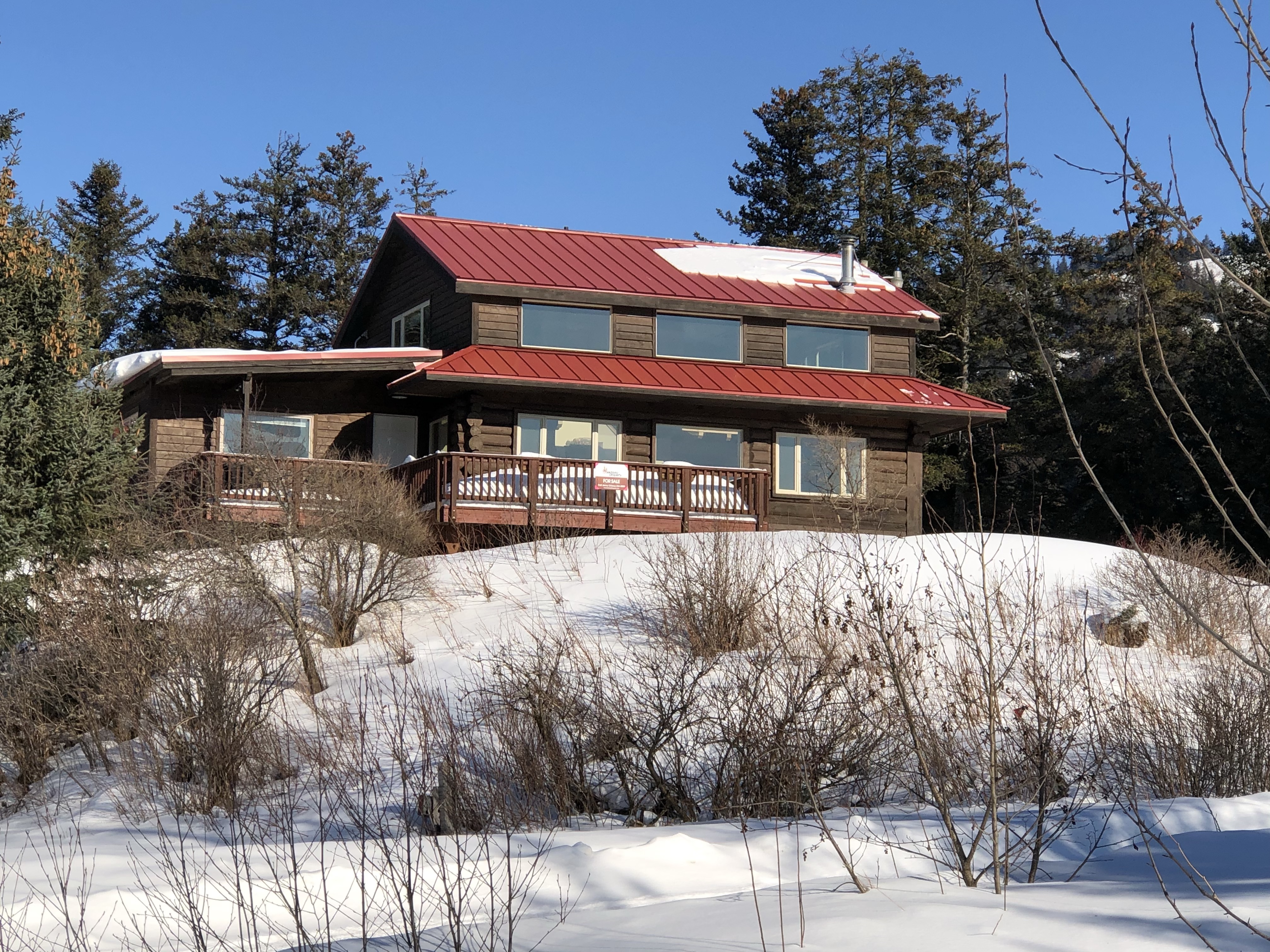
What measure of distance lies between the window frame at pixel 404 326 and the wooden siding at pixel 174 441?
168 inches

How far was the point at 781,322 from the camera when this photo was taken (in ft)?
90.7

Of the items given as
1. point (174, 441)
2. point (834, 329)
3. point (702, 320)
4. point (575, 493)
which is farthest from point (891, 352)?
point (174, 441)

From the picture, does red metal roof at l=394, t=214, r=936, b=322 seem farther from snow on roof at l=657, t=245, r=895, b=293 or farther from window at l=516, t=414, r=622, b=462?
window at l=516, t=414, r=622, b=462

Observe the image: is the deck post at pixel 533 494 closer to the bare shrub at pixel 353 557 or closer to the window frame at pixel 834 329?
the bare shrub at pixel 353 557

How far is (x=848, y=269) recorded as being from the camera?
29.2 meters

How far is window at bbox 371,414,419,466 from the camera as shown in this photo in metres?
25.9

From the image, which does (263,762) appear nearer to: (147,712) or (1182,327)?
(147,712)

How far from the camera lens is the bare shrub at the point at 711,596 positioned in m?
15.0

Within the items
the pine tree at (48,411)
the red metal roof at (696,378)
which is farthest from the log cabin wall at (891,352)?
the pine tree at (48,411)

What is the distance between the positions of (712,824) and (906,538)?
1209cm

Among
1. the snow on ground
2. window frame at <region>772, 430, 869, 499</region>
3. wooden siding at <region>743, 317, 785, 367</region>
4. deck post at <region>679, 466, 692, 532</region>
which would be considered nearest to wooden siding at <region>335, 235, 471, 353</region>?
deck post at <region>679, 466, 692, 532</region>

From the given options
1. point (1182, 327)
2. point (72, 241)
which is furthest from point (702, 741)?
point (1182, 327)

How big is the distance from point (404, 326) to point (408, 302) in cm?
54

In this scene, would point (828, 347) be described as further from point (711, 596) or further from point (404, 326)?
Answer: point (711, 596)
